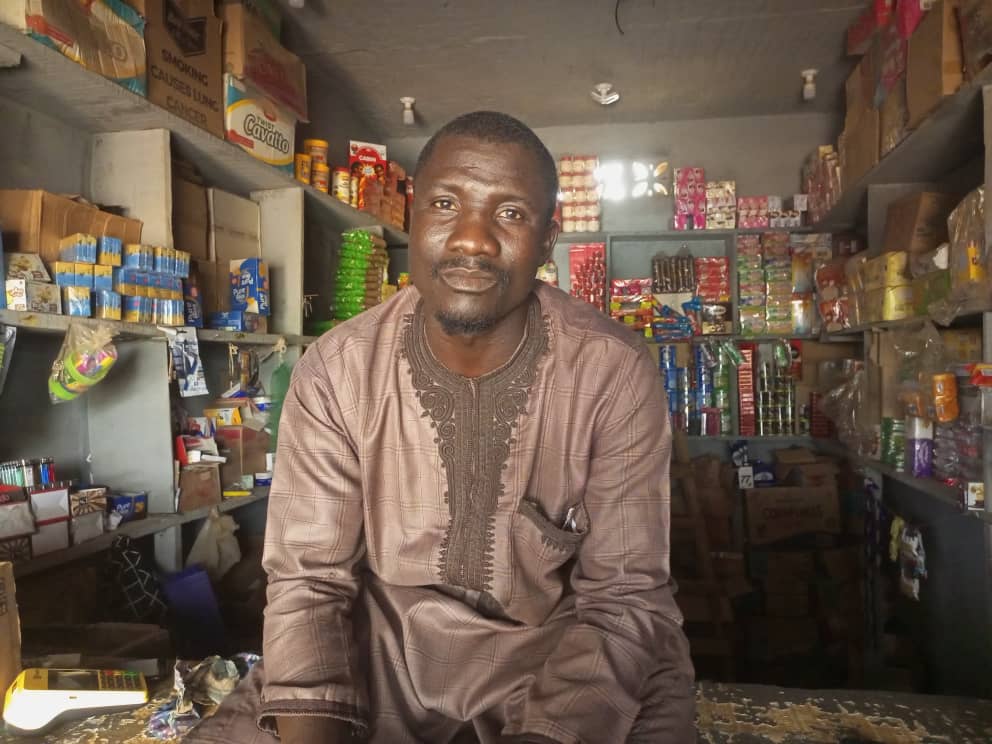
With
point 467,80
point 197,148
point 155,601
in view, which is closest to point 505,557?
point 155,601

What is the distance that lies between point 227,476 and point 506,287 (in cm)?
174

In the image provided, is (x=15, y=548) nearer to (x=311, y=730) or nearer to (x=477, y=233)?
(x=311, y=730)

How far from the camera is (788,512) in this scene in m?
3.64

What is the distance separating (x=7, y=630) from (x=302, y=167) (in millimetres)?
2198

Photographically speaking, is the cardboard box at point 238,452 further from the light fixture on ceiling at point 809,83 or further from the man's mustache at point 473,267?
the light fixture on ceiling at point 809,83

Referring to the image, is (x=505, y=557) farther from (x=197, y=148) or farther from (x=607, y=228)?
(x=607, y=228)

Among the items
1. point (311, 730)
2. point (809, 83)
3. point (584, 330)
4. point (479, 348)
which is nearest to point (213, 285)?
point (479, 348)

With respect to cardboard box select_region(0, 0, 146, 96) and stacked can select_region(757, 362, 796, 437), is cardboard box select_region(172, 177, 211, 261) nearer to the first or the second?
cardboard box select_region(0, 0, 146, 96)

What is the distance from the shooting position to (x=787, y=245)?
392 cm

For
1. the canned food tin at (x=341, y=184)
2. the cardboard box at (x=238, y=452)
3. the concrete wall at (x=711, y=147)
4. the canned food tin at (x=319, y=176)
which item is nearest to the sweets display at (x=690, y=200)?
the concrete wall at (x=711, y=147)

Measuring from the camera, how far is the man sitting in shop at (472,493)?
3.61 feet

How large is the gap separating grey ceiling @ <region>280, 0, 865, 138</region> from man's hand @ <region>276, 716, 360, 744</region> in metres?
2.74

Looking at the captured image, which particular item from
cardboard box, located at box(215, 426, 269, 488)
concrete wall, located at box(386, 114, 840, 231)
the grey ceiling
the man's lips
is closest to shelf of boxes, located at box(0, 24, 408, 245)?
the grey ceiling

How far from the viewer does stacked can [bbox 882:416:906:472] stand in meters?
2.50
